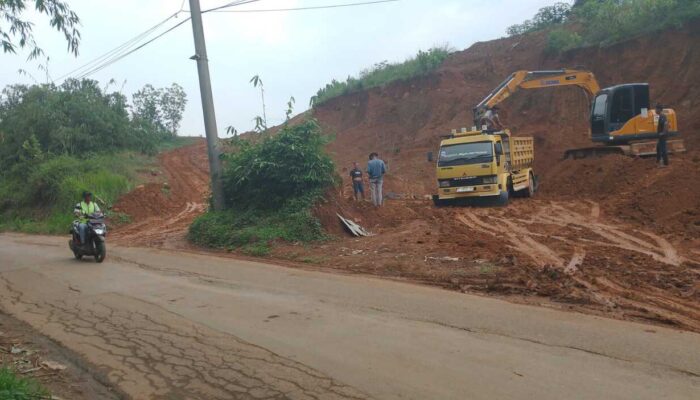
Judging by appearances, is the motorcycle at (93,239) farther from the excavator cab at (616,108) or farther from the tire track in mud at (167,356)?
the excavator cab at (616,108)

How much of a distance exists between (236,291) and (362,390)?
15.1ft

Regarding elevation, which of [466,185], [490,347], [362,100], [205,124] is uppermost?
[362,100]

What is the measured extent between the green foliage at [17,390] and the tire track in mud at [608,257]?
20.8 ft

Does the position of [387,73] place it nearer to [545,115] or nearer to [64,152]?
[545,115]

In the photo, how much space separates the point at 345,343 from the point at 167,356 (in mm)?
1854

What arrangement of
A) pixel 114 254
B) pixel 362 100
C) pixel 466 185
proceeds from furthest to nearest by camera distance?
pixel 362 100, pixel 466 185, pixel 114 254

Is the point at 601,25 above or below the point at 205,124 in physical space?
above

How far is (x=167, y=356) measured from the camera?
603cm

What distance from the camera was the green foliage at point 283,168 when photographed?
590 inches

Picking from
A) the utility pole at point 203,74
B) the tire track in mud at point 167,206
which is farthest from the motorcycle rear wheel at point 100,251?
the utility pole at point 203,74

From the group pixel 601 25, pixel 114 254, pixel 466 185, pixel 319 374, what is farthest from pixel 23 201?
pixel 601 25

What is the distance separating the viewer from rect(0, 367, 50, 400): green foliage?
4470mm

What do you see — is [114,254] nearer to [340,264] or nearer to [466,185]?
[340,264]

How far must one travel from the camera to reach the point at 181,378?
17.7ft
